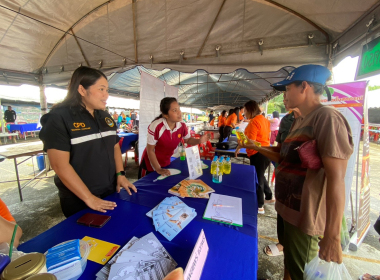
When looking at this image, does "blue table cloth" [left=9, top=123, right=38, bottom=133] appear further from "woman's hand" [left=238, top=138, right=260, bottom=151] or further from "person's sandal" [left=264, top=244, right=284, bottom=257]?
"person's sandal" [left=264, top=244, right=284, bottom=257]

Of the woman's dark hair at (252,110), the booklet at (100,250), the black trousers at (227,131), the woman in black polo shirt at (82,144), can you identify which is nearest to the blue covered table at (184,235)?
the booklet at (100,250)

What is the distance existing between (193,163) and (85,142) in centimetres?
106

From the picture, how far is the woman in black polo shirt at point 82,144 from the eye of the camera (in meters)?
1.08

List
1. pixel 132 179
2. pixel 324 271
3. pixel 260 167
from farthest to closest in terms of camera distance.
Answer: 1. pixel 132 179
2. pixel 260 167
3. pixel 324 271

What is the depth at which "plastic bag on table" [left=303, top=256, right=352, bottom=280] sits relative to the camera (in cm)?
103

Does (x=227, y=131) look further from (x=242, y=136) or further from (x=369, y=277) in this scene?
(x=369, y=277)

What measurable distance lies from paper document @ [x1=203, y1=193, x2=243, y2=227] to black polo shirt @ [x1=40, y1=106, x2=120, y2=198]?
3.03 ft

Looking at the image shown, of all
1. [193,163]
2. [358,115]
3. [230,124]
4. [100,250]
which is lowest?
[100,250]

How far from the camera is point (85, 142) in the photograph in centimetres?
121

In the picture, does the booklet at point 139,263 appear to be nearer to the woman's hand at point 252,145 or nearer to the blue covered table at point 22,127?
the woman's hand at point 252,145

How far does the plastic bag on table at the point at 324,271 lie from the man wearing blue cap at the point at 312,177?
0.11ft

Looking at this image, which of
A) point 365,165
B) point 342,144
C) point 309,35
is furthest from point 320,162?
point 309,35

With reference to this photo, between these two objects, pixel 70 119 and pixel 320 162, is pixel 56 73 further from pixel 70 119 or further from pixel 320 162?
pixel 320 162

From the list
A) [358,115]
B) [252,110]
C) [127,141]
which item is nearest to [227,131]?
[252,110]
